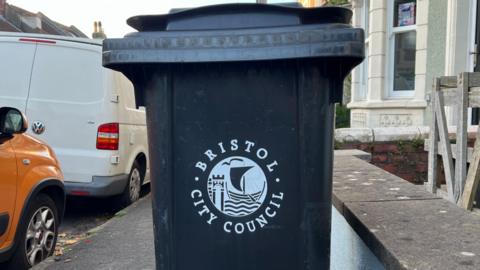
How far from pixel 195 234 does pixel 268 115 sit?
0.52m

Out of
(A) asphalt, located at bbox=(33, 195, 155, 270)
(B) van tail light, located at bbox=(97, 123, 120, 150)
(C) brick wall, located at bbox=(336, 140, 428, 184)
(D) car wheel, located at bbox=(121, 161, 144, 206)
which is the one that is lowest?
(A) asphalt, located at bbox=(33, 195, 155, 270)

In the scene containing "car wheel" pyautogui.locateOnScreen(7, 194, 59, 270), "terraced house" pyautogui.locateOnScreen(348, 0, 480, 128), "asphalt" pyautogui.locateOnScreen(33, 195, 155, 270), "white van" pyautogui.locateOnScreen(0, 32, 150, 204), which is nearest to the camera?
"car wheel" pyautogui.locateOnScreen(7, 194, 59, 270)

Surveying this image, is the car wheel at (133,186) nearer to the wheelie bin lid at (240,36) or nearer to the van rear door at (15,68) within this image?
the van rear door at (15,68)

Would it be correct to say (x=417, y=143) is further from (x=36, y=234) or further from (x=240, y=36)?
(x=240, y=36)

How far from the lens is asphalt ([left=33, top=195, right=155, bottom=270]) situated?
3.80 meters

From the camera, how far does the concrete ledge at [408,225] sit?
1.78 meters

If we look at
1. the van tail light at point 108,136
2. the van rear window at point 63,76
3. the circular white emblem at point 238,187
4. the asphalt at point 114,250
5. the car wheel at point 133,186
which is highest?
the van rear window at point 63,76

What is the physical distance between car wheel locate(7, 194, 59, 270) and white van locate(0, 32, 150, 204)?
122 cm

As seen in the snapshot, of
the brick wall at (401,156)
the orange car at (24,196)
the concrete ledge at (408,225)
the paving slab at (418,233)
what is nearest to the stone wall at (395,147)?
the brick wall at (401,156)

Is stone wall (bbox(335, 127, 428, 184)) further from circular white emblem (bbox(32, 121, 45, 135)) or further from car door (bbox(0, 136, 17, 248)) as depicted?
car door (bbox(0, 136, 17, 248))

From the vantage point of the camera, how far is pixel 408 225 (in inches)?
85.4

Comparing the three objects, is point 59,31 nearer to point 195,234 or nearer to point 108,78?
point 108,78

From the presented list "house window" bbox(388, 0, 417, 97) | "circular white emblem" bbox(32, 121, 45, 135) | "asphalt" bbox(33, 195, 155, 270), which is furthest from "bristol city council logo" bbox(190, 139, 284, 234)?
"house window" bbox(388, 0, 417, 97)

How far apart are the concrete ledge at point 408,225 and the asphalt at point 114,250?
1.76 metres
